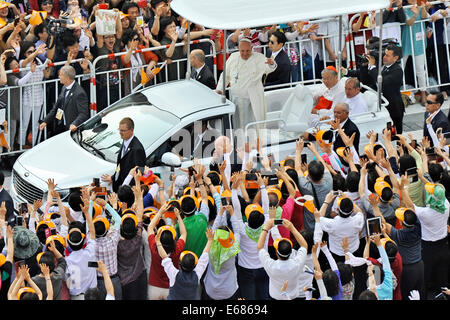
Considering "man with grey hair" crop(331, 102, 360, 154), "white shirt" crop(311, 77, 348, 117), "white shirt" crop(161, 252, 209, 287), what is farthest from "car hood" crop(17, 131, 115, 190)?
"white shirt" crop(311, 77, 348, 117)

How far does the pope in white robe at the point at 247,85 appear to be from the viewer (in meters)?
12.8

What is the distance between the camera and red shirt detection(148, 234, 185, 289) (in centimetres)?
930

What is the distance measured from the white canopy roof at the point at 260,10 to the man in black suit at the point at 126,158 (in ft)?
5.42

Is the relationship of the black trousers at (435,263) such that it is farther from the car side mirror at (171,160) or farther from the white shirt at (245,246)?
the car side mirror at (171,160)

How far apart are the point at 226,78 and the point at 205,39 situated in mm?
1666

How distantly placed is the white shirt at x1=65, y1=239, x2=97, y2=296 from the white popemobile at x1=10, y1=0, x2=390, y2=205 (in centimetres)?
260

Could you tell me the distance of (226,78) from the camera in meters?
13.2

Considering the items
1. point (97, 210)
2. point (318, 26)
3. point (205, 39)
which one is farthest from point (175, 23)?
point (97, 210)

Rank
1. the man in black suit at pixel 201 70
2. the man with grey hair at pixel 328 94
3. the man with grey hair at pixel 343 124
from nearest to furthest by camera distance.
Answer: the man with grey hair at pixel 343 124 < the man with grey hair at pixel 328 94 < the man in black suit at pixel 201 70

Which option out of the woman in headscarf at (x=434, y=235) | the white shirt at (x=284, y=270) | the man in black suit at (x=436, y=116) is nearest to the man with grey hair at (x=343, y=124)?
the man in black suit at (x=436, y=116)

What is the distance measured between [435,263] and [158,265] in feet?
9.91

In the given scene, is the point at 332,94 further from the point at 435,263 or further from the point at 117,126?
the point at 435,263

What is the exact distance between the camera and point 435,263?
1017 cm

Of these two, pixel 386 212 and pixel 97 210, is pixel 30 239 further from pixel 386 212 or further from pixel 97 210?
pixel 386 212
